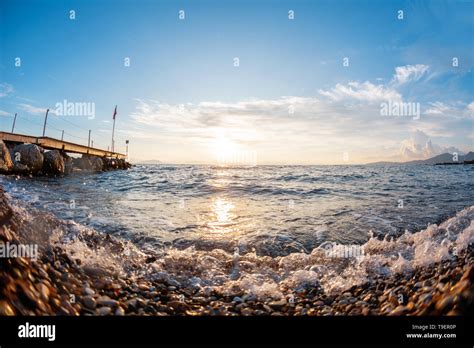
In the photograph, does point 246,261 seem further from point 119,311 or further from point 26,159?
point 26,159

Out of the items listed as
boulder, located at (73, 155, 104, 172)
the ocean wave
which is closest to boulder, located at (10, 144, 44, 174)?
boulder, located at (73, 155, 104, 172)

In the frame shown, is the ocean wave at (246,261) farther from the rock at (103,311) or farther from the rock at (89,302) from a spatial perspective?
the rock at (103,311)

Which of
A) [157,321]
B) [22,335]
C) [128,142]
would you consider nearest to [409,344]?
[157,321]

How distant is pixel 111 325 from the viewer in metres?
2.30

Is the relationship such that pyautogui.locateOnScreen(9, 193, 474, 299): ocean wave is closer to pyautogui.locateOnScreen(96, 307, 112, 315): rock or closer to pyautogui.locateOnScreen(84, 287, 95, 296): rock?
pyautogui.locateOnScreen(84, 287, 95, 296): rock

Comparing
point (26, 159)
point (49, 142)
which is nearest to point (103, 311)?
point (26, 159)

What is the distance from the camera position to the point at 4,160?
17109 mm

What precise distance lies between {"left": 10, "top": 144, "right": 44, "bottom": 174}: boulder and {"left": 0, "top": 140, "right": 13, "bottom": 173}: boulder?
0.80 meters

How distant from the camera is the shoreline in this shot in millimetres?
2459

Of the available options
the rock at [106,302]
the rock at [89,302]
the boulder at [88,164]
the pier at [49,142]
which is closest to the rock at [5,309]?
the rock at [89,302]

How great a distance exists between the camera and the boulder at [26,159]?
19.0 m

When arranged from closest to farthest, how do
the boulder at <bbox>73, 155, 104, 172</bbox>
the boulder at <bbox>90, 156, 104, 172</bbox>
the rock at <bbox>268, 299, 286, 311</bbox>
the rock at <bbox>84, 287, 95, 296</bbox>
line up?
the rock at <bbox>84, 287, 95, 296</bbox>
the rock at <bbox>268, 299, 286, 311</bbox>
the boulder at <bbox>73, 155, 104, 172</bbox>
the boulder at <bbox>90, 156, 104, 172</bbox>

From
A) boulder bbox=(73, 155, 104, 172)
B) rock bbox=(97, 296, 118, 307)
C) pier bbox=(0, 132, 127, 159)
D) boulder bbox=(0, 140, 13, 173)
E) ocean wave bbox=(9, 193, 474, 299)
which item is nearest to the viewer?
rock bbox=(97, 296, 118, 307)

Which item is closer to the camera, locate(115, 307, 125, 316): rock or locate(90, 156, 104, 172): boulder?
locate(115, 307, 125, 316): rock
